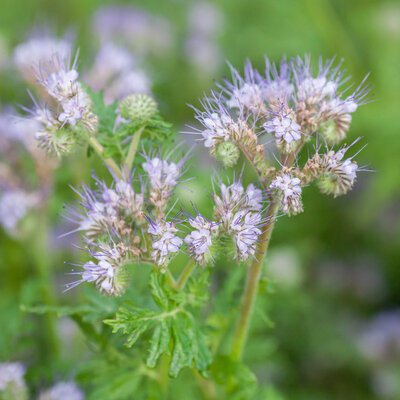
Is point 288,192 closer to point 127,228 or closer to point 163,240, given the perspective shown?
point 163,240

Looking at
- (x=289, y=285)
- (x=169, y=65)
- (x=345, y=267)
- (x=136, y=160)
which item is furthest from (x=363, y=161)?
(x=136, y=160)

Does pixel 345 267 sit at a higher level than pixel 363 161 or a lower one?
lower

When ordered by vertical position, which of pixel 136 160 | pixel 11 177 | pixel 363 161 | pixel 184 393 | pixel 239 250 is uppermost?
pixel 363 161

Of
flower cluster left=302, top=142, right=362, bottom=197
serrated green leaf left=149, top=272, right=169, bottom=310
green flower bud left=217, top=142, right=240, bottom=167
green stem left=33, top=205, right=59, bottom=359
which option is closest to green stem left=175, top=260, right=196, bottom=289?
serrated green leaf left=149, top=272, right=169, bottom=310

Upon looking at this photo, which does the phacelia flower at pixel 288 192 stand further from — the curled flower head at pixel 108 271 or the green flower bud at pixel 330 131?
the curled flower head at pixel 108 271

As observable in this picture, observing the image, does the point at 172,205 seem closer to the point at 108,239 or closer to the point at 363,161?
the point at 108,239
